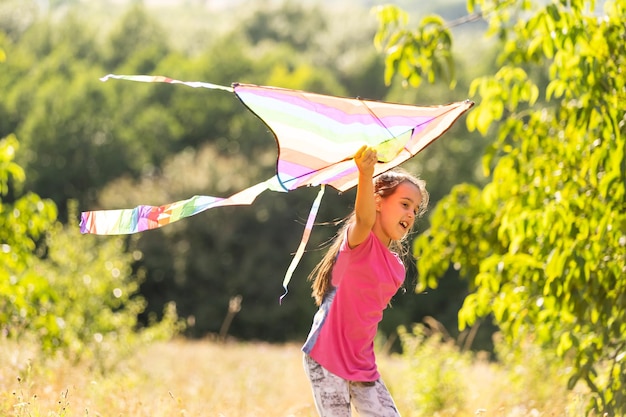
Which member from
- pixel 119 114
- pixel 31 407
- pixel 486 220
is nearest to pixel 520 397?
pixel 486 220

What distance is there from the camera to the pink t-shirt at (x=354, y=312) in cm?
354

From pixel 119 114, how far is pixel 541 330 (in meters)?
39.0

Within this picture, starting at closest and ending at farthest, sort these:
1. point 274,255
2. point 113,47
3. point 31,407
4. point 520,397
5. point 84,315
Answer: point 31,407 < point 520,397 < point 84,315 < point 274,255 < point 113,47

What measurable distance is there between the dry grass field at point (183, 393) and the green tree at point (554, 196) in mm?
453

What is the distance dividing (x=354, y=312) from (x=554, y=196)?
2316mm

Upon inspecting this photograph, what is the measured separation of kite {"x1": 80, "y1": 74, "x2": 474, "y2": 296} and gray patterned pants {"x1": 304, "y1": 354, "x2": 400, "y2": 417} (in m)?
0.53

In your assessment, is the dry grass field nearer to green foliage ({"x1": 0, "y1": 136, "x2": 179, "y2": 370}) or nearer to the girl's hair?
green foliage ({"x1": 0, "y1": 136, "x2": 179, "y2": 370})

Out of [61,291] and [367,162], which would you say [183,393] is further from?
[367,162]

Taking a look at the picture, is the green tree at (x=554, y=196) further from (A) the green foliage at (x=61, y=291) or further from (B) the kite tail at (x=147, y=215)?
(A) the green foliage at (x=61, y=291)

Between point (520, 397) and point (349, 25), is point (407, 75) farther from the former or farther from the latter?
point (349, 25)

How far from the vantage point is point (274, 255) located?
112 ft

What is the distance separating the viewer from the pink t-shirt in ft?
11.6

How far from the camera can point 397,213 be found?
3.66 meters

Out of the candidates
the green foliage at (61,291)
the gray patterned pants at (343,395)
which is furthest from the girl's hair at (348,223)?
the green foliage at (61,291)
